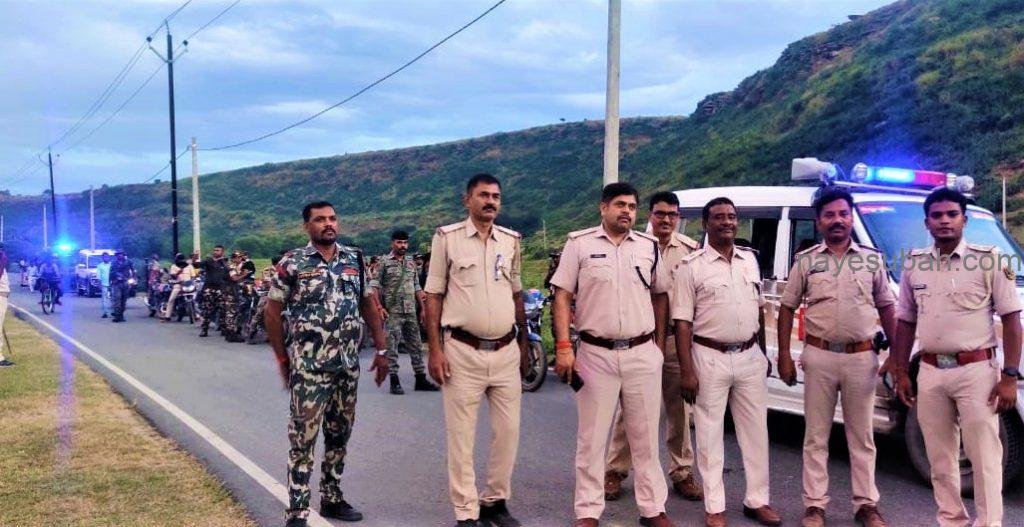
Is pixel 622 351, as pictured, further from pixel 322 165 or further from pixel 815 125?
pixel 322 165

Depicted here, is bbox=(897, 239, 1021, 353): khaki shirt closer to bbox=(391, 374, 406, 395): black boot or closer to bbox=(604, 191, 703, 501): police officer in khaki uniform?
bbox=(604, 191, 703, 501): police officer in khaki uniform

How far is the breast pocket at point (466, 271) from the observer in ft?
16.5

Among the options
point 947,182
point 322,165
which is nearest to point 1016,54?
point 947,182

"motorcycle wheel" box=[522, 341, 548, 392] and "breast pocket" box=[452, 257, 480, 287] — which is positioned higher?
"breast pocket" box=[452, 257, 480, 287]

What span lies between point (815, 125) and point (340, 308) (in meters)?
34.7

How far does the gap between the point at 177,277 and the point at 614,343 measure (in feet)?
58.4

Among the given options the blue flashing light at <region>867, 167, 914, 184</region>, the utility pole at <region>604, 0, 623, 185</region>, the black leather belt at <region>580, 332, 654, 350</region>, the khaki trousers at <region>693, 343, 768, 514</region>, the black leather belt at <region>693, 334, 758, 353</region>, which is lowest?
the khaki trousers at <region>693, 343, 768, 514</region>

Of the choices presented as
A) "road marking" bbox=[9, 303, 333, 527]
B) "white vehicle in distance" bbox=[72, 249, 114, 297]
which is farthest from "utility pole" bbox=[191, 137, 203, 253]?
"road marking" bbox=[9, 303, 333, 527]

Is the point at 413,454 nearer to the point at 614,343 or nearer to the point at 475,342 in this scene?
the point at 475,342

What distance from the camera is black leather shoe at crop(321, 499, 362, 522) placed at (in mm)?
5320

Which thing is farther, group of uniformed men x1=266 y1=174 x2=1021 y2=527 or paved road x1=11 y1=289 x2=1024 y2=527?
paved road x1=11 y1=289 x2=1024 y2=527

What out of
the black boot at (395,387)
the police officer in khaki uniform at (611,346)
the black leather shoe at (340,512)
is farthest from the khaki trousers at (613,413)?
the black boot at (395,387)

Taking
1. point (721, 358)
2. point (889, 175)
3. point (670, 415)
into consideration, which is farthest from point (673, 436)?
point (889, 175)

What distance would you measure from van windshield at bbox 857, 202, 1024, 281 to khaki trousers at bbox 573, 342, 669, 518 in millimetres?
2242
